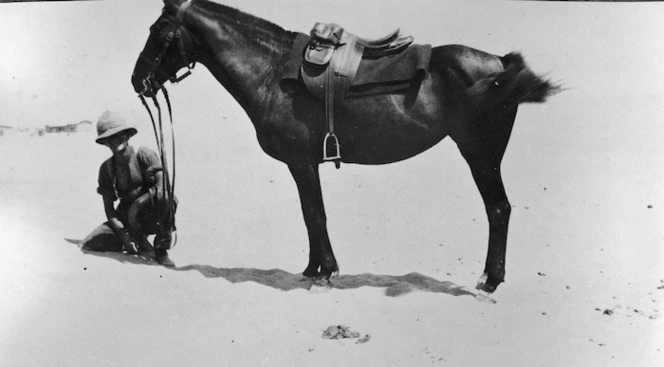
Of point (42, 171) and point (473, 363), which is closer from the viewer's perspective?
point (473, 363)

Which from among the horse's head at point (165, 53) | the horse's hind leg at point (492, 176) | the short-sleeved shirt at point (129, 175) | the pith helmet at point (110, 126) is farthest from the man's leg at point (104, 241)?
the horse's hind leg at point (492, 176)

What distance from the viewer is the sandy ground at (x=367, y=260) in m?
4.34

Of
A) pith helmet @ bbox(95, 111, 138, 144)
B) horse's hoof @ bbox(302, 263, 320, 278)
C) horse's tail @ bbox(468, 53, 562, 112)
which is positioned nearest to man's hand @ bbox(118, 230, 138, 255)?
pith helmet @ bbox(95, 111, 138, 144)

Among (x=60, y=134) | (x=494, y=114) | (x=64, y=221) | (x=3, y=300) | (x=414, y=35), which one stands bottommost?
(x=3, y=300)

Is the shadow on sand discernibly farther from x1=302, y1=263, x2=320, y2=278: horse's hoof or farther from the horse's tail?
the horse's tail

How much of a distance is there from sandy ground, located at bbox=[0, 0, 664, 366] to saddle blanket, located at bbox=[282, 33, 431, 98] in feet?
1.35

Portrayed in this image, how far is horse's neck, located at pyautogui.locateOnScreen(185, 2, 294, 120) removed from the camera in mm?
4379

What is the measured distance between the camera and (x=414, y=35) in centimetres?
439

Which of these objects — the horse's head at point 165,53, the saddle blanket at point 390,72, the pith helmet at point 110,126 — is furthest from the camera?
the pith helmet at point 110,126

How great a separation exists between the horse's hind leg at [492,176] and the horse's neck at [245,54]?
0.97 meters

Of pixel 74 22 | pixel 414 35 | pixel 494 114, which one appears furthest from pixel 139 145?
pixel 494 114

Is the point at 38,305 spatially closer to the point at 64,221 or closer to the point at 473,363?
the point at 64,221

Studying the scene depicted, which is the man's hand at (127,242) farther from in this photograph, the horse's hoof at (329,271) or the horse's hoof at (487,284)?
the horse's hoof at (487,284)

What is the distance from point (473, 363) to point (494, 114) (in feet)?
3.99
